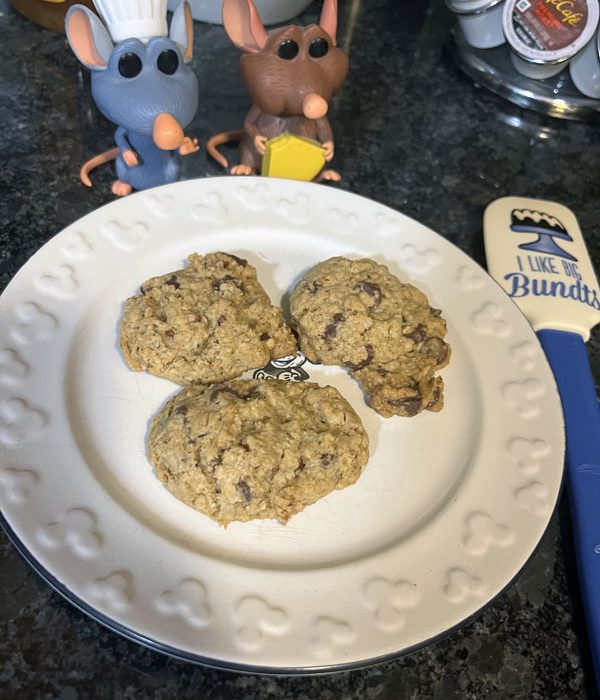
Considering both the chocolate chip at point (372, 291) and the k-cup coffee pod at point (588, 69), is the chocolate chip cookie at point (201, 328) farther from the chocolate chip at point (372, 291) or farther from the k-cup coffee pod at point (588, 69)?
the k-cup coffee pod at point (588, 69)

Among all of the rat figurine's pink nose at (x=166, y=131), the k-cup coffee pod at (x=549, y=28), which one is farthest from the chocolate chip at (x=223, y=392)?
the k-cup coffee pod at (x=549, y=28)

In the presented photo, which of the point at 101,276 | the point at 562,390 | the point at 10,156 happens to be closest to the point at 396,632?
the point at 562,390

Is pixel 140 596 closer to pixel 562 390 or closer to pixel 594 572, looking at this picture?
pixel 594 572

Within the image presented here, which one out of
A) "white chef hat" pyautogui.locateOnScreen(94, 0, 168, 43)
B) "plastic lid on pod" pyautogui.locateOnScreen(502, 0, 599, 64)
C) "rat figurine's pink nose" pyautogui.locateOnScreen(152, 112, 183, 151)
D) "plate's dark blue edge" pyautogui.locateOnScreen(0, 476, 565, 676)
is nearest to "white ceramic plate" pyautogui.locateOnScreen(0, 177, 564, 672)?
"plate's dark blue edge" pyautogui.locateOnScreen(0, 476, 565, 676)

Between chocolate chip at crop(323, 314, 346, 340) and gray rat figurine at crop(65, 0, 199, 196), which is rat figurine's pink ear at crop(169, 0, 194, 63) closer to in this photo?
gray rat figurine at crop(65, 0, 199, 196)

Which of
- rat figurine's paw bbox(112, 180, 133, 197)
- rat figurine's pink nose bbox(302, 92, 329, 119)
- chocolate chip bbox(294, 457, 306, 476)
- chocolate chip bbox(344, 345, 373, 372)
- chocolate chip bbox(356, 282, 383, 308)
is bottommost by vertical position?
chocolate chip bbox(294, 457, 306, 476)

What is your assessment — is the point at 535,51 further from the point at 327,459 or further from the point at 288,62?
the point at 327,459
